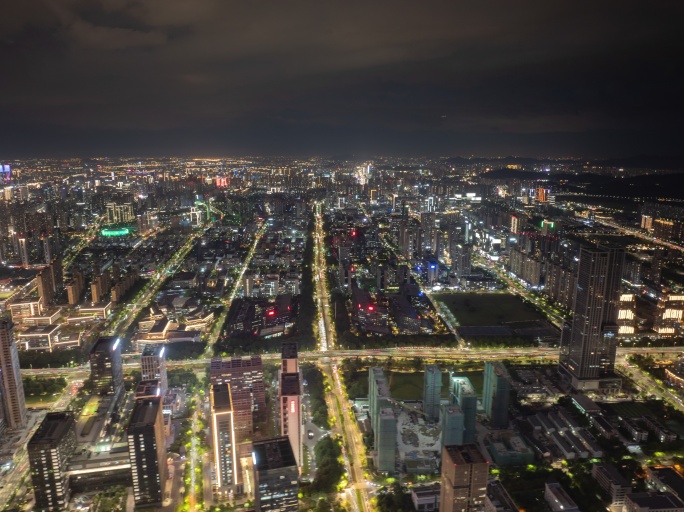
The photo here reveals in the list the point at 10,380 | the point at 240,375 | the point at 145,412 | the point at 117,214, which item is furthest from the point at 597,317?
the point at 117,214

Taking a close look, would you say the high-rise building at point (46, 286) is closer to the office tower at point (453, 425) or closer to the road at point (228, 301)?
the road at point (228, 301)

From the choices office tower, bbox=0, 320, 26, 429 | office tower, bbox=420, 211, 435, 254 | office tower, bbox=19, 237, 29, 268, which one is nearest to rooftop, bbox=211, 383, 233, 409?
office tower, bbox=0, 320, 26, 429

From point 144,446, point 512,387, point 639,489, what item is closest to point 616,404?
point 512,387

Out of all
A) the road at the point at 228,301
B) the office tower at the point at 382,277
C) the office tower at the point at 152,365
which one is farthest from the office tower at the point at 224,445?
the office tower at the point at 382,277

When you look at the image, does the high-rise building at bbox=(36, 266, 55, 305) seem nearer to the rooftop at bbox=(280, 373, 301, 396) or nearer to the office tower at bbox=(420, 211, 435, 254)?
the rooftop at bbox=(280, 373, 301, 396)

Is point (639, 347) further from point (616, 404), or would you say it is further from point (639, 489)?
point (639, 489)

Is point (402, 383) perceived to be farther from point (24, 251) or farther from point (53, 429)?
point (24, 251)

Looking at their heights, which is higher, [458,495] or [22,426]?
[458,495]
